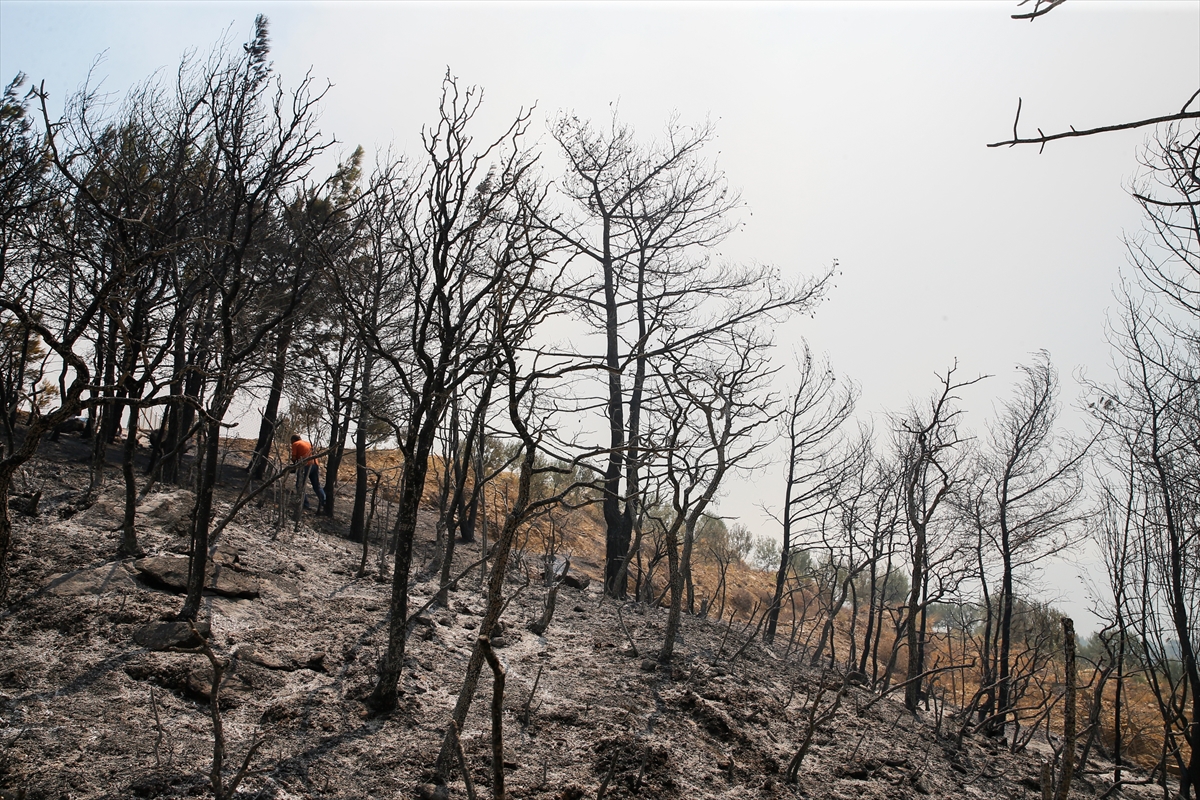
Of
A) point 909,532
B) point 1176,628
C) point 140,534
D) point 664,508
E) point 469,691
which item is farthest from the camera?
point 664,508

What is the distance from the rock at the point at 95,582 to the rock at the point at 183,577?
0.14m

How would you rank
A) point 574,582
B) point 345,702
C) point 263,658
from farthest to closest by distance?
point 574,582, point 263,658, point 345,702

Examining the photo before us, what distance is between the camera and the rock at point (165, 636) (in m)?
4.94

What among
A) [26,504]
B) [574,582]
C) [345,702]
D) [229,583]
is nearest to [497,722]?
[345,702]

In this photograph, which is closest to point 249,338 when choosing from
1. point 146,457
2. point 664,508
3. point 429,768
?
point 429,768

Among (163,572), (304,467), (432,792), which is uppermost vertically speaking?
(304,467)

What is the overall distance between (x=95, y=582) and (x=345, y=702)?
99.0 inches

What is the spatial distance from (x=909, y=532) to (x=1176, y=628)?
3.41m

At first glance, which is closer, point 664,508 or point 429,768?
point 429,768

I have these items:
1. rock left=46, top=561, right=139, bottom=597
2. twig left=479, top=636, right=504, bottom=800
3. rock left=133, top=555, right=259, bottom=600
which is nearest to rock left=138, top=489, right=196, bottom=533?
rock left=133, top=555, right=259, bottom=600

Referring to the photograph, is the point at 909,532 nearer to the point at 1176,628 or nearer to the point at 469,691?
the point at 1176,628

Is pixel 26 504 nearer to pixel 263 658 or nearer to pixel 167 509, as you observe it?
pixel 167 509

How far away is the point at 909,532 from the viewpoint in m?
10.7

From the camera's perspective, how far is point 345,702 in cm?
496
